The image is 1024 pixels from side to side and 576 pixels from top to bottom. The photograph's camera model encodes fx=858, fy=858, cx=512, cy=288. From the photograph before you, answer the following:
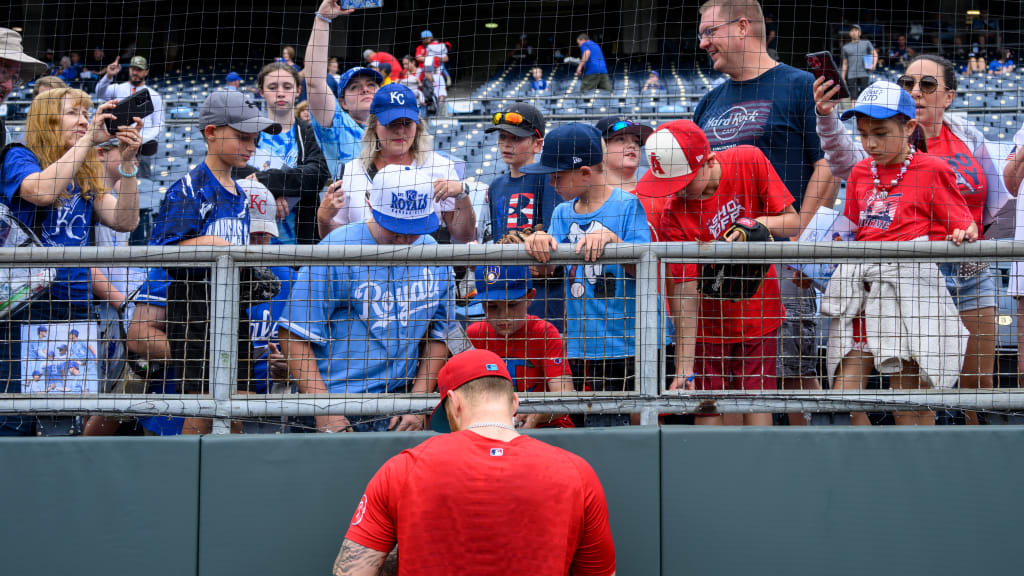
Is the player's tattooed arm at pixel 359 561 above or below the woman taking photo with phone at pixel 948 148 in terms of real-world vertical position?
below

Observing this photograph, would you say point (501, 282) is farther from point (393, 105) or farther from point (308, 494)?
point (393, 105)

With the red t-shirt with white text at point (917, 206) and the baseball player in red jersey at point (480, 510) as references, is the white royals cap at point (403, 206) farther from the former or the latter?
the red t-shirt with white text at point (917, 206)

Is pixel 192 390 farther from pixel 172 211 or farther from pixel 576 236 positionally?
pixel 576 236

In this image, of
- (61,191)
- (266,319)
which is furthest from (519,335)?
(61,191)

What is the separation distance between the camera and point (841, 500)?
2.90 m

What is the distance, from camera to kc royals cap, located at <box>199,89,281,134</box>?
4070mm

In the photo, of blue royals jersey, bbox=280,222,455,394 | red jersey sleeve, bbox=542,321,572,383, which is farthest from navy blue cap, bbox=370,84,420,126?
red jersey sleeve, bbox=542,321,572,383

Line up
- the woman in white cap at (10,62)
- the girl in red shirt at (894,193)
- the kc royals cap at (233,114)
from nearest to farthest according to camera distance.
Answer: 1. the girl in red shirt at (894,193)
2. the kc royals cap at (233,114)
3. the woman in white cap at (10,62)

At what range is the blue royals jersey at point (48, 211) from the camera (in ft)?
12.5

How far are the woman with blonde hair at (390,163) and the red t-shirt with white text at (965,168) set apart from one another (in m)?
2.36

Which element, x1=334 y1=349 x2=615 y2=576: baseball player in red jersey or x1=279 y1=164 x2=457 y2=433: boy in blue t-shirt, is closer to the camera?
x1=334 y1=349 x2=615 y2=576: baseball player in red jersey

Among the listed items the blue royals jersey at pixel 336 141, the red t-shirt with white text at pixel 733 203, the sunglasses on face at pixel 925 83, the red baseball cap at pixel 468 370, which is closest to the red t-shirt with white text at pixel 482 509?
the red baseball cap at pixel 468 370

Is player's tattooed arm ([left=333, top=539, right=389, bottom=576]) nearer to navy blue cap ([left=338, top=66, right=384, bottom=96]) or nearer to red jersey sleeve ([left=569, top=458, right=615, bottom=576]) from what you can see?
red jersey sleeve ([left=569, top=458, right=615, bottom=576])

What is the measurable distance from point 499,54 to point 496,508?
15.4m
